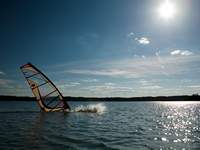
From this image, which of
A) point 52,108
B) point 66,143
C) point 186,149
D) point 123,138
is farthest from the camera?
point 52,108

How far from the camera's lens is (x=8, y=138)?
16891 millimetres

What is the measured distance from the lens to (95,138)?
59.0 feet

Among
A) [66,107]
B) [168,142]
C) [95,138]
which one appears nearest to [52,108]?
[66,107]

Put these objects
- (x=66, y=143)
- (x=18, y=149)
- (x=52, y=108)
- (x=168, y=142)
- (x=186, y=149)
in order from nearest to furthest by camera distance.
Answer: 1. (x=18, y=149)
2. (x=186, y=149)
3. (x=66, y=143)
4. (x=168, y=142)
5. (x=52, y=108)

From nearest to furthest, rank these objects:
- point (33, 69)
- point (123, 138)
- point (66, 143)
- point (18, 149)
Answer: point (18, 149) → point (66, 143) → point (123, 138) → point (33, 69)

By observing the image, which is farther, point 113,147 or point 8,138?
point 8,138

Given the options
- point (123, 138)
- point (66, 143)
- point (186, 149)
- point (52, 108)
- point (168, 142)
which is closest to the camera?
point (186, 149)

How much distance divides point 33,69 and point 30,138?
19.6 metres

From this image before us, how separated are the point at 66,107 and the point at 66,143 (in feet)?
83.8

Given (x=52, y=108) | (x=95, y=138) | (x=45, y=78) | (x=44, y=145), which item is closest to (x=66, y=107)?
(x=52, y=108)

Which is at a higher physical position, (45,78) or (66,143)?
(45,78)

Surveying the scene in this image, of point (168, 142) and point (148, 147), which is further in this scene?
point (168, 142)

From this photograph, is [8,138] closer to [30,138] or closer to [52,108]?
[30,138]

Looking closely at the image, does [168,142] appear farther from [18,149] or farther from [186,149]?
[18,149]
